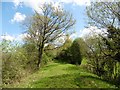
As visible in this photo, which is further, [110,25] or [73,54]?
[73,54]

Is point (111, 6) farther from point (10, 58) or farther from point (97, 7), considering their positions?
point (10, 58)

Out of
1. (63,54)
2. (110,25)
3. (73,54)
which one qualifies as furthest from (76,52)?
(110,25)

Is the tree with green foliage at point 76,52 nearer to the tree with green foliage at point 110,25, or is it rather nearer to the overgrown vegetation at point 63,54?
the overgrown vegetation at point 63,54

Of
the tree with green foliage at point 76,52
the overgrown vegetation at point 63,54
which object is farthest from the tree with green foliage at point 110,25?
the tree with green foliage at point 76,52

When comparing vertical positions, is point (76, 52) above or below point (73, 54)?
above

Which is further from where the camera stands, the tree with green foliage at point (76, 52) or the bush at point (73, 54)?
the bush at point (73, 54)

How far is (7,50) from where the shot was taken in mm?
17422

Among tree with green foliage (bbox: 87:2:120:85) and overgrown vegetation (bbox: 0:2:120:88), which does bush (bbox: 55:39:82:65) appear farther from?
tree with green foliage (bbox: 87:2:120:85)

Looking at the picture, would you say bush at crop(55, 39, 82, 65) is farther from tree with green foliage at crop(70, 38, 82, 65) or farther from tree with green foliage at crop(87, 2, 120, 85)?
tree with green foliage at crop(87, 2, 120, 85)

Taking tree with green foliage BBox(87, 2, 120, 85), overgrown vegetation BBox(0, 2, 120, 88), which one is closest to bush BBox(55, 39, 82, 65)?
overgrown vegetation BBox(0, 2, 120, 88)

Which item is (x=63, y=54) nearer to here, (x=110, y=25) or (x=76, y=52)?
(x=76, y=52)

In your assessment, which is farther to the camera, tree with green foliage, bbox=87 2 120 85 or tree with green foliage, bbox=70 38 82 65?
tree with green foliage, bbox=70 38 82 65

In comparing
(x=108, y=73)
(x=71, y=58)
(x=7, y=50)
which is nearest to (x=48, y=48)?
(x=71, y=58)

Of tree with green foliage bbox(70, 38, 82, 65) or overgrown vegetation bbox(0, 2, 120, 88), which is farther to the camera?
tree with green foliage bbox(70, 38, 82, 65)
